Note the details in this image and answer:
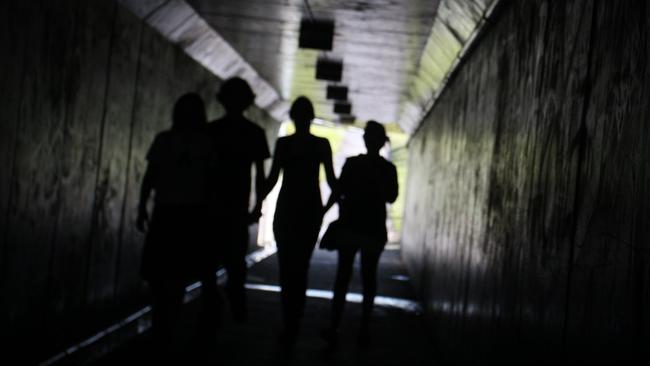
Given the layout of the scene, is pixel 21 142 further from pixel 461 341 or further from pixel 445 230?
pixel 445 230

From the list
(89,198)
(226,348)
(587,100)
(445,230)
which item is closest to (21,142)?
(89,198)

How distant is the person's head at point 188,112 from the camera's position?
4512mm

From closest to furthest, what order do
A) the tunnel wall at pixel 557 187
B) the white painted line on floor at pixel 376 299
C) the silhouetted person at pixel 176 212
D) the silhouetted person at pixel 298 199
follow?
the tunnel wall at pixel 557 187 < the silhouetted person at pixel 176 212 < the silhouetted person at pixel 298 199 < the white painted line on floor at pixel 376 299

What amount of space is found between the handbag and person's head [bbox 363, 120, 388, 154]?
0.67 meters

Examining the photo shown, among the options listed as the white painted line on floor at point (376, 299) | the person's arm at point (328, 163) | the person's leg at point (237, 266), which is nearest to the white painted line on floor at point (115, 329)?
the white painted line on floor at point (376, 299)

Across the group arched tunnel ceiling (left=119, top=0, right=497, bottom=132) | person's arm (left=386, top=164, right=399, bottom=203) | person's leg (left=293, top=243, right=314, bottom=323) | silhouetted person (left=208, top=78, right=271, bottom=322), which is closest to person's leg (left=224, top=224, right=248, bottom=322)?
silhouetted person (left=208, top=78, right=271, bottom=322)

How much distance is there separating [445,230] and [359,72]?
208 inches

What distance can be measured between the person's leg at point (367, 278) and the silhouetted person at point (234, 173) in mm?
950

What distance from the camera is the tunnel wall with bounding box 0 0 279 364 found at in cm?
445

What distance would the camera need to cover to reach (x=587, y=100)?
7.89 ft

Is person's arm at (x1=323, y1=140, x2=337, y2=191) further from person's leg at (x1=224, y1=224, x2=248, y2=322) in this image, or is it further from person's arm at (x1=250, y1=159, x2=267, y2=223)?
person's leg at (x1=224, y1=224, x2=248, y2=322)

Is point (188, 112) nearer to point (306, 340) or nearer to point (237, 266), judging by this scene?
point (237, 266)

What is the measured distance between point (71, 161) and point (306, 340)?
8.21 ft

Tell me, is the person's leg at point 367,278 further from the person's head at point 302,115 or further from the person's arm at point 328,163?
the person's head at point 302,115
